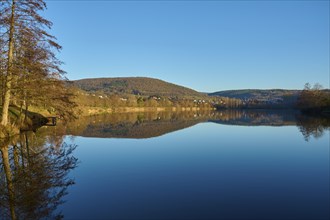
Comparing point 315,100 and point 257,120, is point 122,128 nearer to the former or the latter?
point 257,120

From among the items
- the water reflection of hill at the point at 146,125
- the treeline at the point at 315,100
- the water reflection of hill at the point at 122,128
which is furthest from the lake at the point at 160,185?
the treeline at the point at 315,100

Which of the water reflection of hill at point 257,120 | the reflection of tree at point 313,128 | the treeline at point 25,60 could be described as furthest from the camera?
the water reflection of hill at point 257,120

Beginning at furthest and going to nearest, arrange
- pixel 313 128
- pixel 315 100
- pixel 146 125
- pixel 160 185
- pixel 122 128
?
pixel 315 100 < pixel 146 125 < pixel 122 128 < pixel 313 128 < pixel 160 185

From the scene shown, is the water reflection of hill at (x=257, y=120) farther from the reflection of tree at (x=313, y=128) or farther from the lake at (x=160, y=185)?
the lake at (x=160, y=185)

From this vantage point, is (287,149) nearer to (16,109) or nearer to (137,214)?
(137,214)

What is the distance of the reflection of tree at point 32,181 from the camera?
900 cm

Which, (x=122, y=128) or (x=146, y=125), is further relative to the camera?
(x=146, y=125)

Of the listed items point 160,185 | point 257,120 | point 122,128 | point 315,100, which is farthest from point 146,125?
point 315,100

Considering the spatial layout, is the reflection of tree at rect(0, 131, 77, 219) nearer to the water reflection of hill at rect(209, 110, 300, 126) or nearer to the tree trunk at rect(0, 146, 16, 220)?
the tree trunk at rect(0, 146, 16, 220)

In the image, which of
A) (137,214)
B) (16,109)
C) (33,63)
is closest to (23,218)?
(137,214)

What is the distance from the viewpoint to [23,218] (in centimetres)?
829

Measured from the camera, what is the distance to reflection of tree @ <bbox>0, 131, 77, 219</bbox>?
29.5ft

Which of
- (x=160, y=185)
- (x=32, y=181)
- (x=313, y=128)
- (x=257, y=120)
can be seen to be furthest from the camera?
(x=257, y=120)

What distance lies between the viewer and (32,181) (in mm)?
11961
